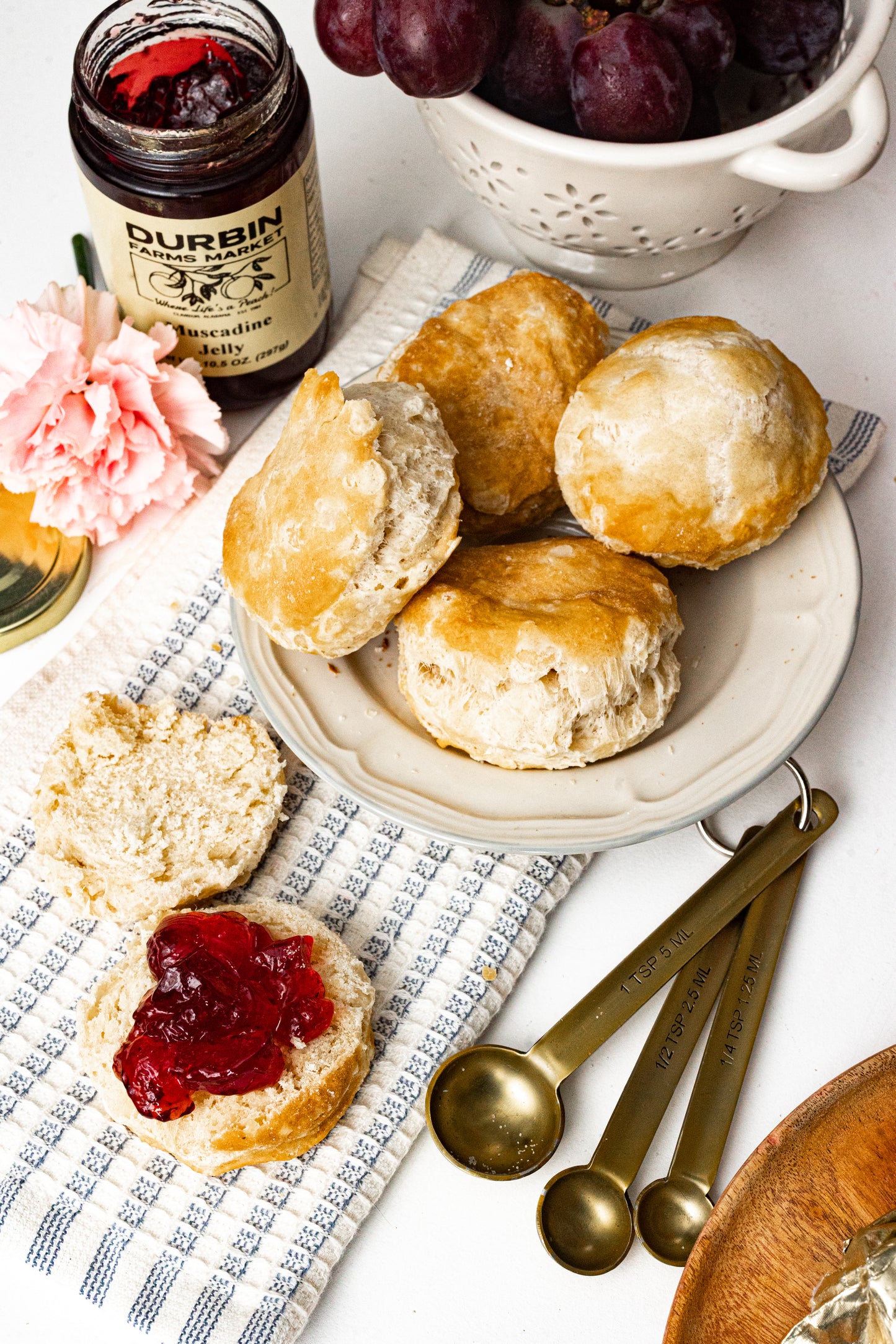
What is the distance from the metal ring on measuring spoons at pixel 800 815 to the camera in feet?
4.54

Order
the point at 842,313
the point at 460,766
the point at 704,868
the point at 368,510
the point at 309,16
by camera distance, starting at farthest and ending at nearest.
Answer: the point at 309,16 → the point at 842,313 → the point at 704,868 → the point at 460,766 → the point at 368,510

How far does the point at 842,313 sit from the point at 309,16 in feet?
3.38

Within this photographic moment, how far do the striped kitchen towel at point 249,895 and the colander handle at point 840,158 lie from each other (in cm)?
30

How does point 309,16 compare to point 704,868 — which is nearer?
point 704,868

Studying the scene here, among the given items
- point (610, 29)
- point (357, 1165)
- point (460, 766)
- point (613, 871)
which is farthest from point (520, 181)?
point (357, 1165)

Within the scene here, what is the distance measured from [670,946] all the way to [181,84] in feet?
3.66

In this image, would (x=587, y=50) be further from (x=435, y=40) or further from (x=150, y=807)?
(x=150, y=807)

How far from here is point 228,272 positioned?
1.47m

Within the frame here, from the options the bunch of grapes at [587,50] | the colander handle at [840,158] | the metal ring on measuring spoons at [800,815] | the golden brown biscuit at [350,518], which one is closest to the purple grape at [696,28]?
the bunch of grapes at [587,50]

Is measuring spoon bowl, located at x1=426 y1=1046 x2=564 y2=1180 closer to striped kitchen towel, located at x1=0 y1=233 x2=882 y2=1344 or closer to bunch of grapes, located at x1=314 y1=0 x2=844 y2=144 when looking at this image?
striped kitchen towel, located at x1=0 y1=233 x2=882 y2=1344

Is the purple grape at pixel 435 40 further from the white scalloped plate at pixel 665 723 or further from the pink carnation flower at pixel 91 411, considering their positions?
the white scalloped plate at pixel 665 723

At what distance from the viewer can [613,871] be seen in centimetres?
143

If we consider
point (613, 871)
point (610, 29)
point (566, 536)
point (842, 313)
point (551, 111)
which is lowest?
point (613, 871)

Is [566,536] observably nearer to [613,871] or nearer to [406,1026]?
[613,871]
